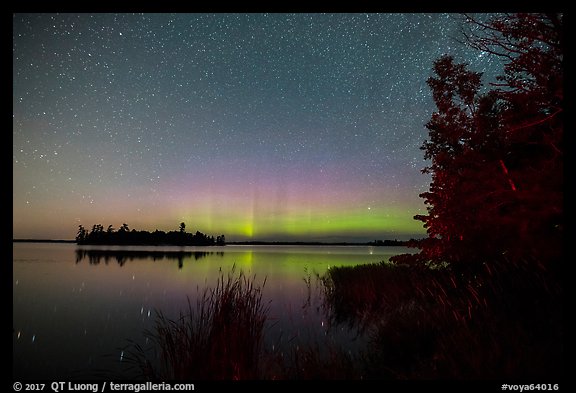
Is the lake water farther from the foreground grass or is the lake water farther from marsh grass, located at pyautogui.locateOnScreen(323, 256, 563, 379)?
marsh grass, located at pyautogui.locateOnScreen(323, 256, 563, 379)

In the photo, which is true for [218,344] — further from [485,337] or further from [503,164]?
[503,164]

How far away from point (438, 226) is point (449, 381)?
11.0 metres

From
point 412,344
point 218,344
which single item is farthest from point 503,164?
point 218,344

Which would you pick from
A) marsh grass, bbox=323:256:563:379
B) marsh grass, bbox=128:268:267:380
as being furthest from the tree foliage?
marsh grass, bbox=128:268:267:380

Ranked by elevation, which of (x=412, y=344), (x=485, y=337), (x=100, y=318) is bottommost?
(x=100, y=318)

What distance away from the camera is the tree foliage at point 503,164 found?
24.2 ft

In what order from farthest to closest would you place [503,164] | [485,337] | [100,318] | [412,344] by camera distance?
[100,318]
[503,164]
[412,344]
[485,337]

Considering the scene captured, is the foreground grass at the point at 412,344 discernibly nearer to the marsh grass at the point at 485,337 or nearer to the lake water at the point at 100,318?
→ the marsh grass at the point at 485,337

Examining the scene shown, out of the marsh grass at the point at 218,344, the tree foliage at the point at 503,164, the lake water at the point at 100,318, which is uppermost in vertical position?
the tree foliage at the point at 503,164

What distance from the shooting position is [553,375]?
3760mm

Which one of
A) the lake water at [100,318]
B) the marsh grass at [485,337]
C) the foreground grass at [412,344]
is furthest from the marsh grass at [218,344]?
the marsh grass at [485,337]

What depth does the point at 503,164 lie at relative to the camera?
1120 cm

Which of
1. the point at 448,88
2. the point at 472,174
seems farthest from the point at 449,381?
the point at 448,88
